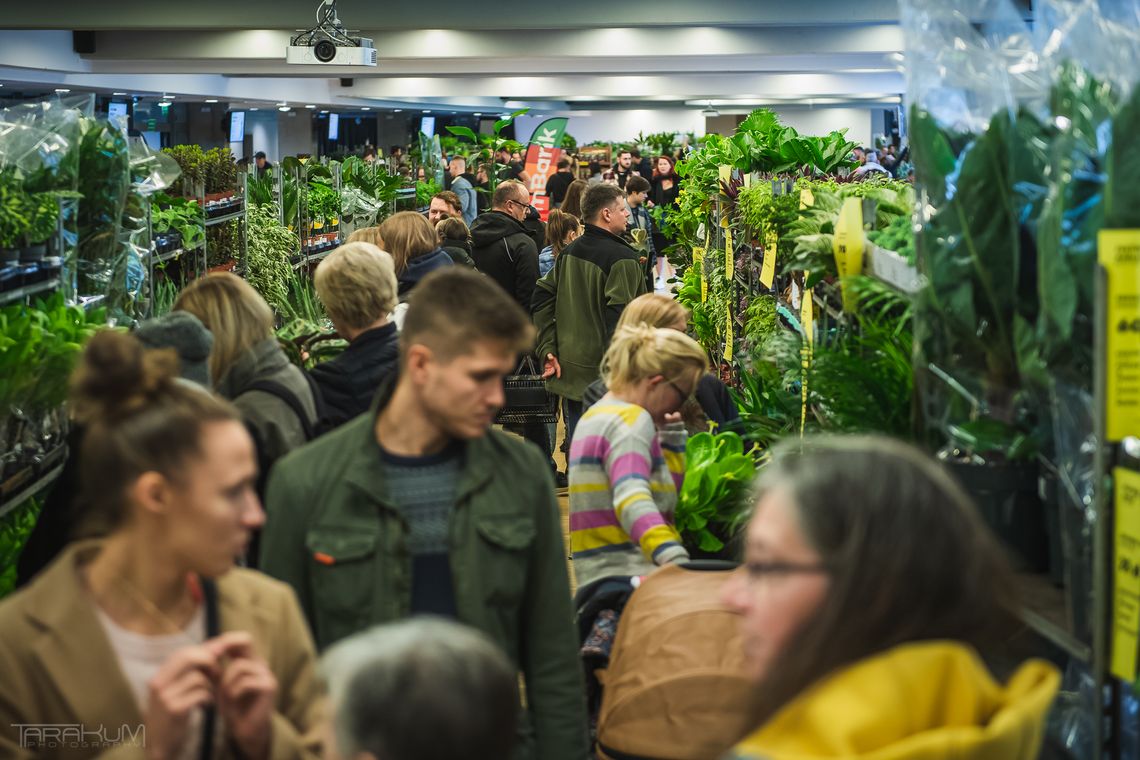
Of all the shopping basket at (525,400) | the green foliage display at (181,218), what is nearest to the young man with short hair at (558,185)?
the green foliage display at (181,218)

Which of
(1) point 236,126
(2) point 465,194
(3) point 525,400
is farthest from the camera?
(1) point 236,126

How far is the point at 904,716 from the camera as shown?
136 centimetres

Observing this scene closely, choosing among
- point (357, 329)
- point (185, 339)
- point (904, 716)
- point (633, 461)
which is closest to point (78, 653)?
point (904, 716)

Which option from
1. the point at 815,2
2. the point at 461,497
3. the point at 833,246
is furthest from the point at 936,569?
the point at 815,2

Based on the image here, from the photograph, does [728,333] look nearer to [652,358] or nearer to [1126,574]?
[652,358]

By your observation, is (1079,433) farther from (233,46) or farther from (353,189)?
(233,46)

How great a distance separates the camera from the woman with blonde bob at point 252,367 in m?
3.35

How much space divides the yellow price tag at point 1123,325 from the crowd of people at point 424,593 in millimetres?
561

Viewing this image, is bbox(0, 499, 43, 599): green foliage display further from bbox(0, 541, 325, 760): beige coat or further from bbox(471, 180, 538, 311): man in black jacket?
bbox(471, 180, 538, 311): man in black jacket

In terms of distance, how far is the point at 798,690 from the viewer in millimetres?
1401

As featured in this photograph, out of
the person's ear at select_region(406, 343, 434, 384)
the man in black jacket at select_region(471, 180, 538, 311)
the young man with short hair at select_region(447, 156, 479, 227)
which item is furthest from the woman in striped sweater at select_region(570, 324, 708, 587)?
the young man with short hair at select_region(447, 156, 479, 227)

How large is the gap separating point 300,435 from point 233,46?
12.6 metres

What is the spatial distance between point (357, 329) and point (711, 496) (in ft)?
3.85

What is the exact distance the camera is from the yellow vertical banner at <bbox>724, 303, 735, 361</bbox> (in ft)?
21.1
